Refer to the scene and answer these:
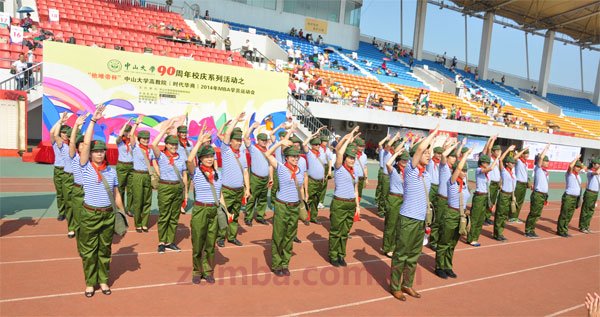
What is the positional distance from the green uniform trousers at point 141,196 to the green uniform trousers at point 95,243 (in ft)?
8.57

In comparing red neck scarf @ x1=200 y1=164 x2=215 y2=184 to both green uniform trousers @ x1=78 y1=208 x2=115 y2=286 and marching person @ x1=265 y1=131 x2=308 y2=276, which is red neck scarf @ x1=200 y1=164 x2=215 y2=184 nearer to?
marching person @ x1=265 y1=131 x2=308 y2=276

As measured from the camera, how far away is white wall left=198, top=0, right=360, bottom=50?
1086 inches

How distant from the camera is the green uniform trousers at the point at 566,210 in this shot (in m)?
10.3

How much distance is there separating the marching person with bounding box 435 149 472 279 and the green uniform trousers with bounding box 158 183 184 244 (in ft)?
14.5

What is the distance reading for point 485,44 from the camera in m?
36.5

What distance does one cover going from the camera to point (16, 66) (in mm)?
14500

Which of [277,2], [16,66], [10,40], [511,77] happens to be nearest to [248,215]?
[16,66]

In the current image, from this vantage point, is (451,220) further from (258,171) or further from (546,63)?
(546,63)

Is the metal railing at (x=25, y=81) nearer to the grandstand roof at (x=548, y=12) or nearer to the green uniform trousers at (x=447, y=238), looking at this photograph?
the green uniform trousers at (x=447, y=238)

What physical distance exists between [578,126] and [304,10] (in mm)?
26275

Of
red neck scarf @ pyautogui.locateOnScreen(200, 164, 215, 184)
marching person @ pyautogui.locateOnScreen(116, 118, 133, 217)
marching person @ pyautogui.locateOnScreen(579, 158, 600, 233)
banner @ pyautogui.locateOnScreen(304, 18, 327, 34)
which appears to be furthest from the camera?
banner @ pyautogui.locateOnScreen(304, 18, 327, 34)

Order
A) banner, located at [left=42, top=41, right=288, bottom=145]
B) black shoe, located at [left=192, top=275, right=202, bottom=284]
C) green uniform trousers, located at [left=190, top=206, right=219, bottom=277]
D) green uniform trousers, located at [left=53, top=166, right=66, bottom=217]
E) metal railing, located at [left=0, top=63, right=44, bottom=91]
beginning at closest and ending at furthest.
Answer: green uniform trousers, located at [left=190, top=206, right=219, bottom=277]
black shoe, located at [left=192, top=275, right=202, bottom=284]
green uniform trousers, located at [left=53, top=166, right=66, bottom=217]
banner, located at [left=42, top=41, right=288, bottom=145]
metal railing, located at [left=0, top=63, right=44, bottom=91]

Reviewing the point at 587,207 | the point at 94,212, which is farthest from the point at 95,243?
the point at 587,207

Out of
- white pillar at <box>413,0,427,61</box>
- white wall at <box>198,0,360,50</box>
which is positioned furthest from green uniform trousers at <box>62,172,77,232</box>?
white pillar at <box>413,0,427,61</box>
